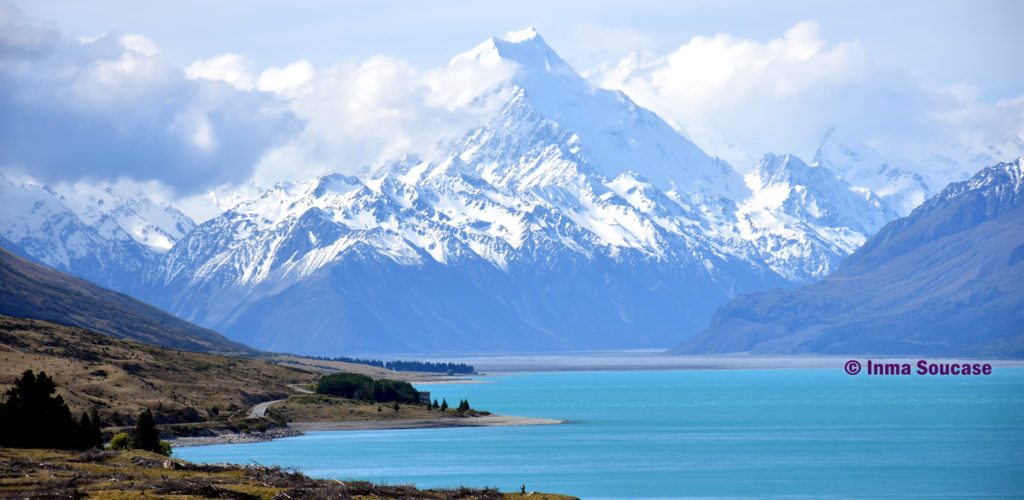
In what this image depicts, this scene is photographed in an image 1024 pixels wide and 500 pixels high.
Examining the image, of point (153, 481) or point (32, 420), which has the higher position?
point (32, 420)

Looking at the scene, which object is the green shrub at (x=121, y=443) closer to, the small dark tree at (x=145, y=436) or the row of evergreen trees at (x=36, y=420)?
the small dark tree at (x=145, y=436)

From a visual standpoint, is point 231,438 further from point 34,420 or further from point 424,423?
point 34,420

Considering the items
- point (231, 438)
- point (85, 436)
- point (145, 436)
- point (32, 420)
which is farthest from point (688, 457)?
point (32, 420)

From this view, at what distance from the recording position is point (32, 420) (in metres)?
94.0

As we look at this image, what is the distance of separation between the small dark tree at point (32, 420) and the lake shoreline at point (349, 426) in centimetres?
5318

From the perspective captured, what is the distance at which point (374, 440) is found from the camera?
164 m

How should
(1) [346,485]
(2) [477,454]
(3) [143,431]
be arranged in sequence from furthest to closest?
(2) [477,454] < (3) [143,431] < (1) [346,485]

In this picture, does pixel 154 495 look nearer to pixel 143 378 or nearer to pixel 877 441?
pixel 877 441

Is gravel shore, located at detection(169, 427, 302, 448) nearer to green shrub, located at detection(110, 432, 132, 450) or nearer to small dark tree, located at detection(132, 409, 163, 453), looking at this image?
green shrub, located at detection(110, 432, 132, 450)

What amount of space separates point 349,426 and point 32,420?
3456 inches

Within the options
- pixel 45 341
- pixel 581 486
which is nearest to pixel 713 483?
pixel 581 486

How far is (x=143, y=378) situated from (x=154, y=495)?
118126 millimetres

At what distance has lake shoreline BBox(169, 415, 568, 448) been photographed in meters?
155

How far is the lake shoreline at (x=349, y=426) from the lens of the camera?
15512cm
